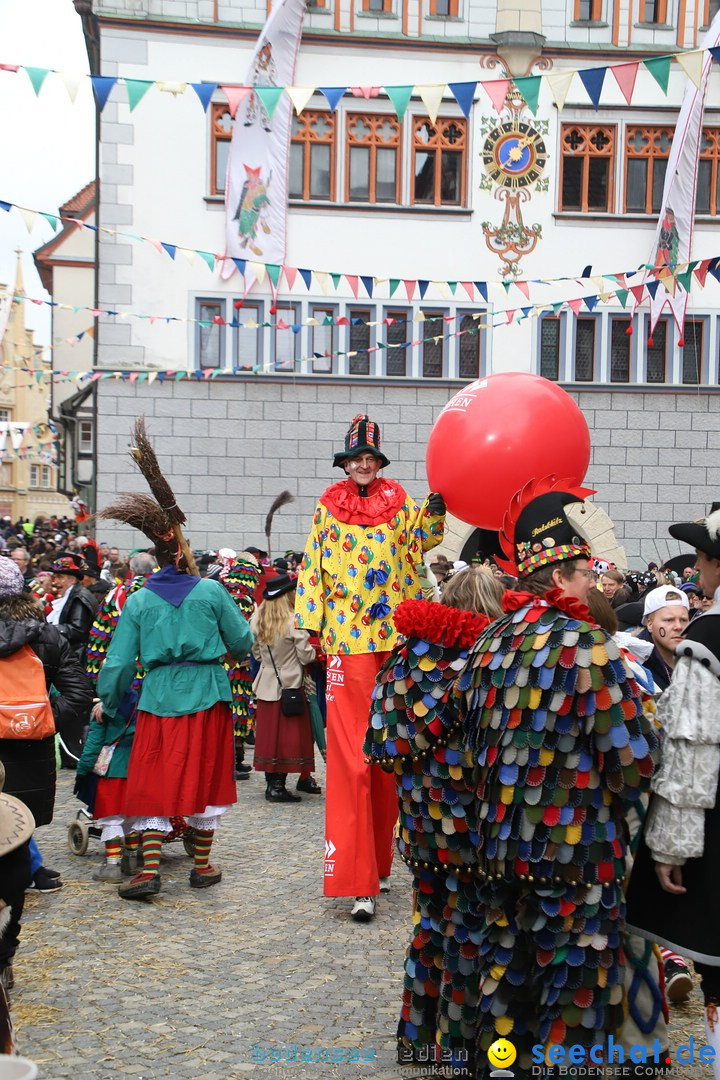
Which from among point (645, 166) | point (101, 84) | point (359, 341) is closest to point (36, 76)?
point (101, 84)

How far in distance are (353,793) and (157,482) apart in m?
2.12

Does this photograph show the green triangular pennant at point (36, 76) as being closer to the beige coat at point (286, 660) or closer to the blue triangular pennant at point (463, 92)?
the blue triangular pennant at point (463, 92)

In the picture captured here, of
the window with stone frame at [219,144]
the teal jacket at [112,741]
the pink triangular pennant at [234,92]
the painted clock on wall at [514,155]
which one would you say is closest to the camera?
the teal jacket at [112,741]

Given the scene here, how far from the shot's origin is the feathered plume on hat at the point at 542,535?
12.2 ft

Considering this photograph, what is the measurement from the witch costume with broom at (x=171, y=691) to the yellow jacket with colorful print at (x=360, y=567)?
25.8 inches

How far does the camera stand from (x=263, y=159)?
2020 cm

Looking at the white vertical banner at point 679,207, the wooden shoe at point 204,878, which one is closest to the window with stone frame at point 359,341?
the white vertical banner at point 679,207

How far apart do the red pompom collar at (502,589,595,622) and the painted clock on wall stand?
18.6 meters

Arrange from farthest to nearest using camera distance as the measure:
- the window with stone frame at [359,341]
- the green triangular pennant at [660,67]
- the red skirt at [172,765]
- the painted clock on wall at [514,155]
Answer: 1. the window with stone frame at [359,341]
2. the painted clock on wall at [514,155]
3. the green triangular pennant at [660,67]
4. the red skirt at [172,765]

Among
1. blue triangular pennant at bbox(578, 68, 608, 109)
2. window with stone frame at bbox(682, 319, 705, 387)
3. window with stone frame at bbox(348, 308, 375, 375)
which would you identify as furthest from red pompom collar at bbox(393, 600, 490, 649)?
window with stone frame at bbox(682, 319, 705, 387)

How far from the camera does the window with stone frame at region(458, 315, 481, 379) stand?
21438 millimetres

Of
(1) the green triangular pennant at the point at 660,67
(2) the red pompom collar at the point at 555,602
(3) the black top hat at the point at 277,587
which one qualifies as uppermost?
(1) the green triangular pennant at the point at 660,67

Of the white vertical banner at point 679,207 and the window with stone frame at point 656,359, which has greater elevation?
the white vertical banner at point 679,207

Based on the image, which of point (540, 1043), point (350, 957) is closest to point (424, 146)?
point (350, 957)
